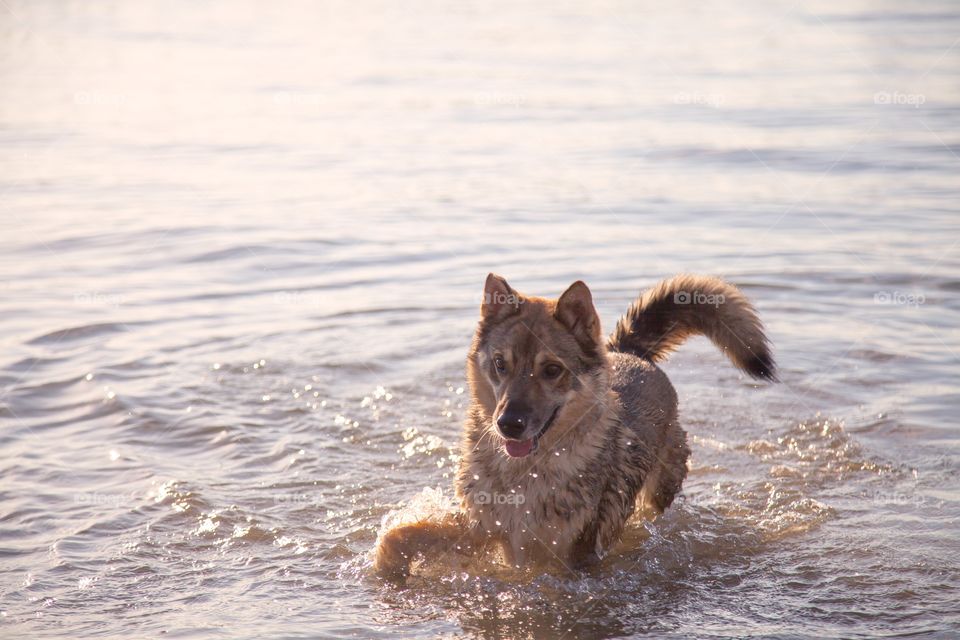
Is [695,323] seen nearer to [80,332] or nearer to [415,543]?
[415,543]

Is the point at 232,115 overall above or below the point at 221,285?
above

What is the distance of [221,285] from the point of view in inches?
407

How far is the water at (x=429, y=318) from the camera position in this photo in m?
5.30

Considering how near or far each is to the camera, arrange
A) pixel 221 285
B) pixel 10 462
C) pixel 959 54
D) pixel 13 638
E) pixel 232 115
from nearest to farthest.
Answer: pixel 13 638 → pixel 10 462 → pixel 221 285 → pixel 232 115 → pixel 959 54

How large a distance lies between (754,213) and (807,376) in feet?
14.0

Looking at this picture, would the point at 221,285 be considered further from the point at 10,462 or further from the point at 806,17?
the point at 806,17

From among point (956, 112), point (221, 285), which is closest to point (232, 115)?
point (221, 285)

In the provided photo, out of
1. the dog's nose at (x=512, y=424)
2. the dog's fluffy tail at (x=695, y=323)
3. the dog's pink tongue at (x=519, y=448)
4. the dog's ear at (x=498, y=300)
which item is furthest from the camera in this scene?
the dog's fluffy tail at (x=695, y=323)

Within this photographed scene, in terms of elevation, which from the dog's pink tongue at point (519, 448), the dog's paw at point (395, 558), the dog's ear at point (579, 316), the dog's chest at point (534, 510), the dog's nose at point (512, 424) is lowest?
the dog's paw at point (395, 558)

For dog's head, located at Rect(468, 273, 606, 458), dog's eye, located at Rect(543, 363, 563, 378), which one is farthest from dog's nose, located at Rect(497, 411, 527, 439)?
dog's eye, located at Rect(543, 363, 563, 378)

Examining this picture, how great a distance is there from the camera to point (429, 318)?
372 inches

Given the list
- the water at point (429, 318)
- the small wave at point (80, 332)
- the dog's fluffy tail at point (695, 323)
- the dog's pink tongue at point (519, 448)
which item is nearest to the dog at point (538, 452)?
the dog's pink tongue at point (519, 448)

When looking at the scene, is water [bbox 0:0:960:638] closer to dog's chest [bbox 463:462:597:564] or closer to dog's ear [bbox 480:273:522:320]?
dog's chest [bbox 463:462:597:564]

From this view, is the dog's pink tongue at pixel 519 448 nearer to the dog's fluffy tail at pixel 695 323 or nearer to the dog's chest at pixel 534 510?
the dog's chest at pixel 534 510
